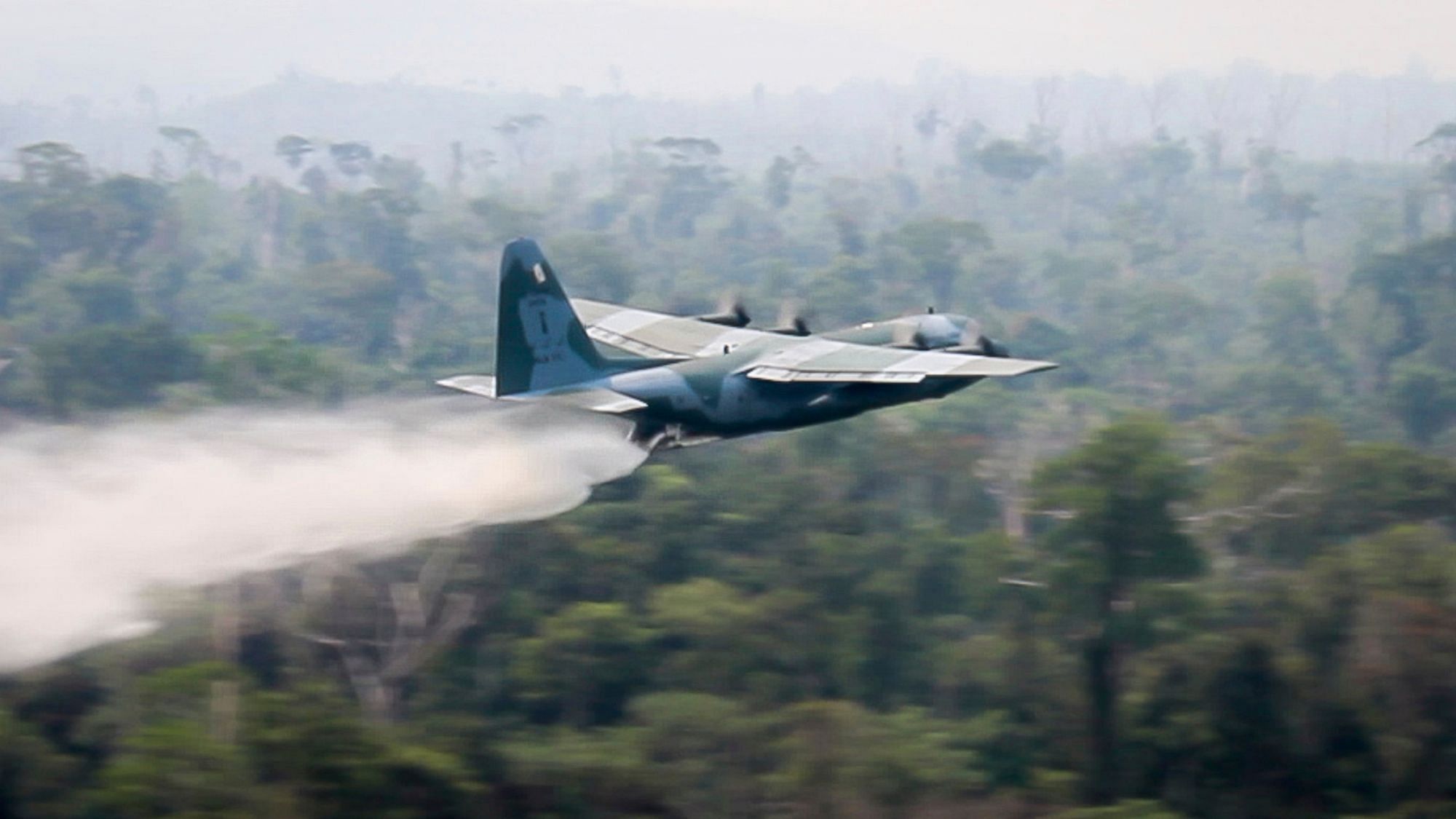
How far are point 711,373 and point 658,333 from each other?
15.4 ft

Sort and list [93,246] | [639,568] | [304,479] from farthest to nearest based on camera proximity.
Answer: [93,246]
[639,568]
[304,479]

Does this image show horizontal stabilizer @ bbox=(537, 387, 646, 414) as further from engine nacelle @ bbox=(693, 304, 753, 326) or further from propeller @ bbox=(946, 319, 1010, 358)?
propeller @ bbox=(946, 319, 1010, 358)

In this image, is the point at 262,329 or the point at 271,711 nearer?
the point at 271,711

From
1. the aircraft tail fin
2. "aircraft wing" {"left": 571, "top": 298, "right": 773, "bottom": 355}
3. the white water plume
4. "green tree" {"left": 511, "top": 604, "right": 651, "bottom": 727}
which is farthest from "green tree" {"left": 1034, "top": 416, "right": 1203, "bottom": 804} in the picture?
the aircraft tail fin

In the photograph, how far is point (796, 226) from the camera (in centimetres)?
16112

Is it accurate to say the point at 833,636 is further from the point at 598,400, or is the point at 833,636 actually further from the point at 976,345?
the point at 598,400

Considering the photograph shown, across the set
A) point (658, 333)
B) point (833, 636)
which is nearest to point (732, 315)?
point (658, 333)

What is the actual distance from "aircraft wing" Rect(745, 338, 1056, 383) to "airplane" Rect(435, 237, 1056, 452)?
0.10 feet

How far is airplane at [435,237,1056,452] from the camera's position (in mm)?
33000

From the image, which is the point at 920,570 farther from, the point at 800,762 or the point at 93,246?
the point at 93,246

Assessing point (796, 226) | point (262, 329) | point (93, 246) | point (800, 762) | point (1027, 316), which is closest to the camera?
point (800, 762)

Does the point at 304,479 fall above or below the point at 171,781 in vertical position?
above

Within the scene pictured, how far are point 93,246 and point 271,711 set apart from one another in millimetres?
87625

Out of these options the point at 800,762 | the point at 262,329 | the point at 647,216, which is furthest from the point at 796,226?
the point at 800,762
